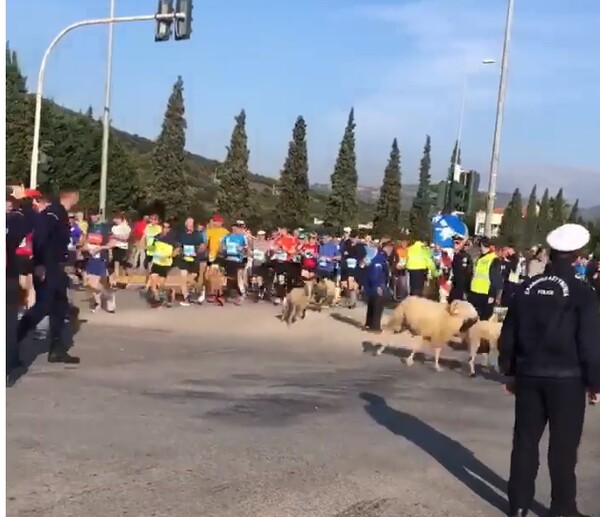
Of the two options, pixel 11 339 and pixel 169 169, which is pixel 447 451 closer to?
pixel 11 339

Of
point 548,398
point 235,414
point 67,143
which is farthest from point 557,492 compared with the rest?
point 67,143

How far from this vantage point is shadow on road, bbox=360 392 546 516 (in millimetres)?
6645

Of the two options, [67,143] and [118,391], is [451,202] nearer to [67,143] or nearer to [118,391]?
[118,391]

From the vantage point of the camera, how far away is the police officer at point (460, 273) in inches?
700

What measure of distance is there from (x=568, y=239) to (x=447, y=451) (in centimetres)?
265

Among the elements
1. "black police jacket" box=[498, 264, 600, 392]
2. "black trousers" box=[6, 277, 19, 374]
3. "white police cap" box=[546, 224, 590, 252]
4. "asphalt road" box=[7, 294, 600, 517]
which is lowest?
"asphalt road" box=[7, 294, 600, 517]

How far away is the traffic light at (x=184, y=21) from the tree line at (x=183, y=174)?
79.6 feet

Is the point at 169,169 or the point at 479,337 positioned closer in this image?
the point at 479,337

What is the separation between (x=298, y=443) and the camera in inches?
301

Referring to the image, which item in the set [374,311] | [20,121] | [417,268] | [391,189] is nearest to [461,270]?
[417,268]

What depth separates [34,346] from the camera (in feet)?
38.8

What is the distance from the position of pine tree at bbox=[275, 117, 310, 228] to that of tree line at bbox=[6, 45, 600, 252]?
0.09 meters

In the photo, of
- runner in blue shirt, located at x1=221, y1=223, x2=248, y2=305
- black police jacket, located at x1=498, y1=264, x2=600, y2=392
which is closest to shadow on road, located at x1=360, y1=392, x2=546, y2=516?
black police jacket, located at x1=498, y1=264, x2=600, y2=392

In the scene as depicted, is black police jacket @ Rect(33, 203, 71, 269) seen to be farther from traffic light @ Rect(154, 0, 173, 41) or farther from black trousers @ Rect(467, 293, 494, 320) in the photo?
traffic light @ Rect(154, 0, 173, 41)
